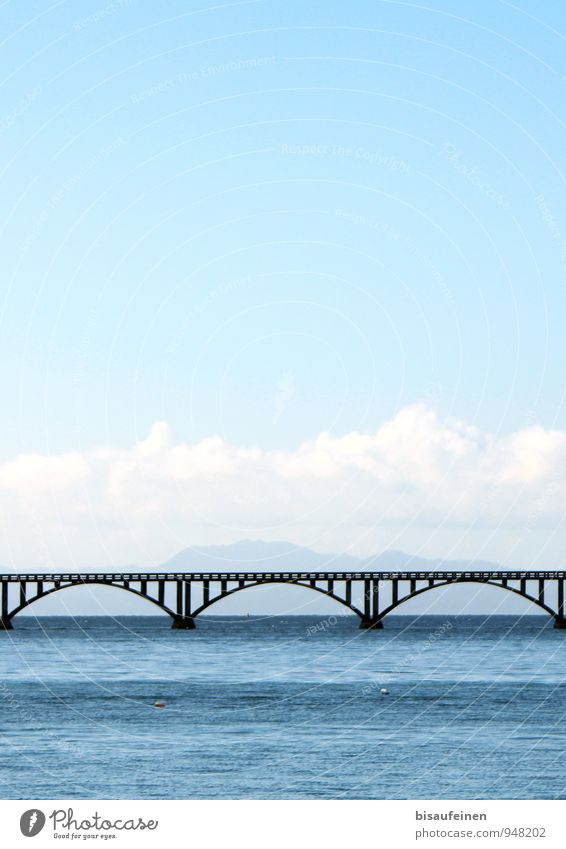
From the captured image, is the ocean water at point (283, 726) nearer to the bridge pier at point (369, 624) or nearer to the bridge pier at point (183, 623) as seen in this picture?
the bridge pier at point (369, 624)

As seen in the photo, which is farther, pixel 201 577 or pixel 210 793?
pixel 201 577

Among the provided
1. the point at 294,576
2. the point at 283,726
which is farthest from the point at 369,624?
the point at 283,726

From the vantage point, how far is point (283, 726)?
62.3 metres

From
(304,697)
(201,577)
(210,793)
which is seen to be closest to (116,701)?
(304,697)

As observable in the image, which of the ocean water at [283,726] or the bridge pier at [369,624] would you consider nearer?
the ocean water at [283,726]

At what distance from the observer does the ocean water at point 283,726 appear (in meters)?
47.3

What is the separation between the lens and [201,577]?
133 m

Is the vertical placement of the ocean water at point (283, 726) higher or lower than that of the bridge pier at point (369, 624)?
lower

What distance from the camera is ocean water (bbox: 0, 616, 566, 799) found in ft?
155

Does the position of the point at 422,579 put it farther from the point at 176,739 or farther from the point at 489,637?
the point at 176,739

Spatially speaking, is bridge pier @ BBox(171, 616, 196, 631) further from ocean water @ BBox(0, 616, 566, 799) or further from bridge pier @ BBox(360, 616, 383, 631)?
ocean water @ BBox(0, 616, 566, 799)

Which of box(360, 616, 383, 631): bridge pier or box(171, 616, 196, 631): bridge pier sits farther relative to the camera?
box(171, 616, 196, 631): bridge pier

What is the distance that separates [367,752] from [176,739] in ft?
27.3

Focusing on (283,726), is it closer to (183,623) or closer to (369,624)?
(369,624)
